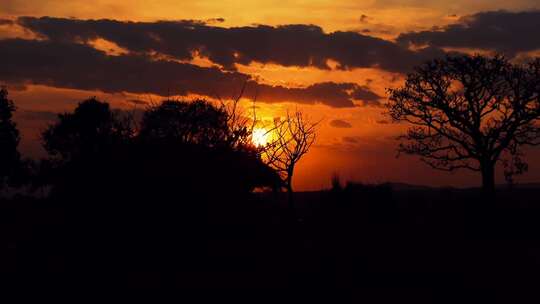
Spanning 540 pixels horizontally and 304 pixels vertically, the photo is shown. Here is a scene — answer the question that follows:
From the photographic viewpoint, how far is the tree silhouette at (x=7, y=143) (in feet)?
159

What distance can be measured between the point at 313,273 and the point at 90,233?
578 centimetres

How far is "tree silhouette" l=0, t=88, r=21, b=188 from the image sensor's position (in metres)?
48.3

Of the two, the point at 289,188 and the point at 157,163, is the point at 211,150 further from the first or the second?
the point at 289,188

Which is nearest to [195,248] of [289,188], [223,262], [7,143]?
[223,262]

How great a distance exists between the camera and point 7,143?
48.4 metres

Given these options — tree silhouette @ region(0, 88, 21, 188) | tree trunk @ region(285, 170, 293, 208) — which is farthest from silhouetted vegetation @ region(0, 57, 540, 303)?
tree silhouette @ region(0, 88, 21, 188)

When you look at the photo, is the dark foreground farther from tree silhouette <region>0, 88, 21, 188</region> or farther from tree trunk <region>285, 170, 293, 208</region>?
tree silhouette <region>0, 88, 21, 188</region>

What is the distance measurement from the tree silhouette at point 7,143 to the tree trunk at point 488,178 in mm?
34822

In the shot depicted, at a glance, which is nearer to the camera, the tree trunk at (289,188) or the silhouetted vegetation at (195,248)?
the silhouetted vegetation at (195,248)

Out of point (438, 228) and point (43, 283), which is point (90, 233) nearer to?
point (43, 283)

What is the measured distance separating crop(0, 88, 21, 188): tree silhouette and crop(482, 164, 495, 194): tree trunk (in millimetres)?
34822

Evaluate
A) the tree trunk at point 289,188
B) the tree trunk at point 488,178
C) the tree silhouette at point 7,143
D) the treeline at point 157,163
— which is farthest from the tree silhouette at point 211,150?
the tree silhouette at point 7,143

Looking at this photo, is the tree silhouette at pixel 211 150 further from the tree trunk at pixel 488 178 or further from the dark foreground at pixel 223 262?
the tree trunk at pixel 488 178

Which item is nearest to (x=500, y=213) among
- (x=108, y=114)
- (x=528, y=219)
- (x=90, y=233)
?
(x=528, y=219)
